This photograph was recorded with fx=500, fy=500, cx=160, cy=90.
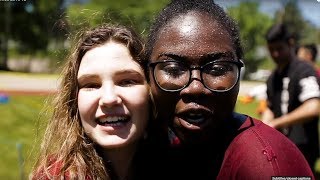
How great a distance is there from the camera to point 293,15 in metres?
16.3

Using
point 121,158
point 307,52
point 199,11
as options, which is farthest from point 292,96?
point 307,52

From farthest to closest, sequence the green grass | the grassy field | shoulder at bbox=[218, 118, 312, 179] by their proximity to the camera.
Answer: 1. the green grass
2. the grassy field
3. shoulder at bbox=[218, 118, 312, 179]

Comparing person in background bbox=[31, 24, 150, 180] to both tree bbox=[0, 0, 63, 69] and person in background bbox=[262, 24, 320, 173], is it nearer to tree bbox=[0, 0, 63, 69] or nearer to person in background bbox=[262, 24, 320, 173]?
person in background bbox=[262, 24, 320, 173]

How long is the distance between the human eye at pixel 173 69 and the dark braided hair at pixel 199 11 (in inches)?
5.4

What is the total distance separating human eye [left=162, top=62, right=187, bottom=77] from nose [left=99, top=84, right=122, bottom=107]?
10.1 inches

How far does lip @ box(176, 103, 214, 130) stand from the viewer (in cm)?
144

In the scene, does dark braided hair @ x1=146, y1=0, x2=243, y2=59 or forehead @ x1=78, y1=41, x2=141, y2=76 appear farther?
forehead @ x1=78, y1=41, x2=141, y2=76

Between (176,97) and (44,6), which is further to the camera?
(44,6)

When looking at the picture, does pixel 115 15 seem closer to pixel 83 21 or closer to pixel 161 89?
pixel 83 21

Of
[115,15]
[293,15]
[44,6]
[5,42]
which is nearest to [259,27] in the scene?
[293,15]

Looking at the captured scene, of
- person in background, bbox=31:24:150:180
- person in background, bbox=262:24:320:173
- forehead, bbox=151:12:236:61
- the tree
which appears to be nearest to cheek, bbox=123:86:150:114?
person in background, bbox=31:24:150:180

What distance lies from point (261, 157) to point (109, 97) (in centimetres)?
59

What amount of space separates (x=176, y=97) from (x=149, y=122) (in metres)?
0.43

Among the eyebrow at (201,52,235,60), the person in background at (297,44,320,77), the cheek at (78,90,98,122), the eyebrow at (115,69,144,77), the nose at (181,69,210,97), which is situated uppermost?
the person in background at (297,44,320,77)
